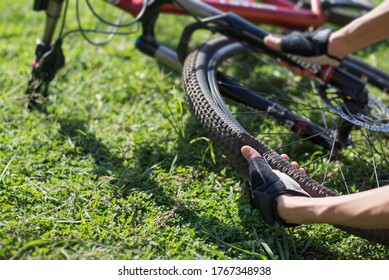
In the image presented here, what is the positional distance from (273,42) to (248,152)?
2.42 feet

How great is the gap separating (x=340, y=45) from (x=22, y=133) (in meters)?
1.45

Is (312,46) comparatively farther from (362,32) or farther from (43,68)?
(43,68)

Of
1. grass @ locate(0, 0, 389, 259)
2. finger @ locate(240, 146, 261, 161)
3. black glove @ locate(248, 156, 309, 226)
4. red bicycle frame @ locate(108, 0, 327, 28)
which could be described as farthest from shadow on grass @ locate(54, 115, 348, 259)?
red bicycle frame @ locate(108, 0, 327, 28)

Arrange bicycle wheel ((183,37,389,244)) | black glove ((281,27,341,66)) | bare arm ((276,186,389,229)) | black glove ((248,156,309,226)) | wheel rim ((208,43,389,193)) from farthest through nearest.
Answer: black glove ((281,27,341,66)) < wheel rim ((208,43,389,193)) < bicycle wheel ((183,37,389,244)) < black glove ((248,156,309,226)) < bare arm ((276,186,389,229))

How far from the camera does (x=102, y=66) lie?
3.32 metres

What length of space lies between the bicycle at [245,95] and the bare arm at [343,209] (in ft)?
0.51

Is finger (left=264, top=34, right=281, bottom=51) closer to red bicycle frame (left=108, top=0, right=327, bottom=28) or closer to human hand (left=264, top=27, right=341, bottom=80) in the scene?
human hand (left=264, top=27, right=341, bottom=80)

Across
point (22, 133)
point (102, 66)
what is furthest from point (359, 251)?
point (102, 66)

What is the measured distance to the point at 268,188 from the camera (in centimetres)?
203

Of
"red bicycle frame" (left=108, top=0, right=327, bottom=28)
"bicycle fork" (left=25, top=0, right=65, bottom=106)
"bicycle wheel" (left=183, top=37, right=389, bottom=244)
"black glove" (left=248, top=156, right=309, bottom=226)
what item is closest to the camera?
"black glove" (left=248, top=156, right=309, bottom=226)

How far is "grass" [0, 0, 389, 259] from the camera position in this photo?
6.86ft

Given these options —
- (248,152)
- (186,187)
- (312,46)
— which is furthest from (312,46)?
(186,187)

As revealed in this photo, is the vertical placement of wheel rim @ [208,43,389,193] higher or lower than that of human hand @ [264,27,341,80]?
lower
